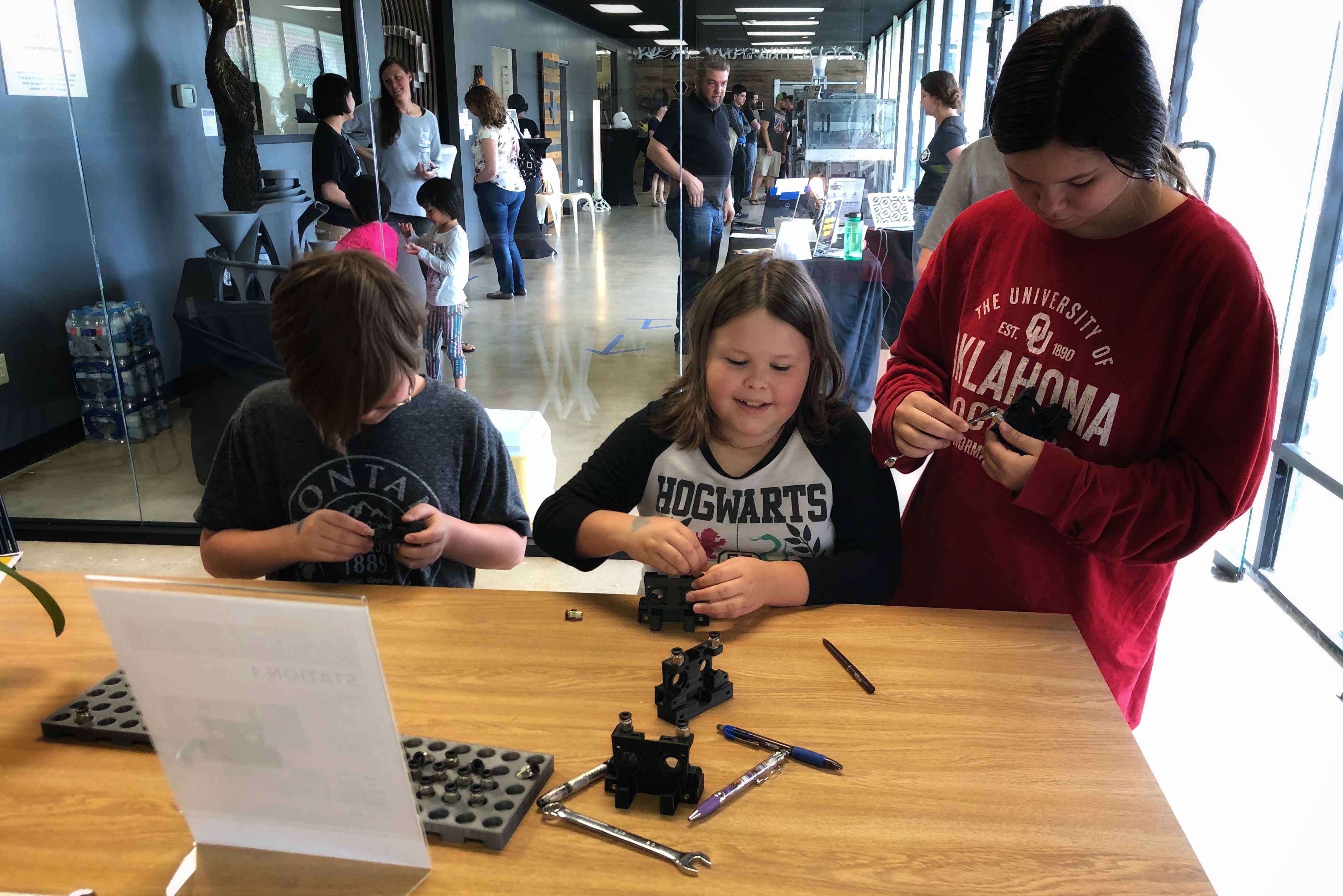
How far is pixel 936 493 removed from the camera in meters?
1.37

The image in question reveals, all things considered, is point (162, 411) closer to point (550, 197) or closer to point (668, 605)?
point (550, 197)

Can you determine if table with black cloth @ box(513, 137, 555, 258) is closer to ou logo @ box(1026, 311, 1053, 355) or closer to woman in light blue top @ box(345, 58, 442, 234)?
woman in light blue top @ box(345, 58, 442, 234)

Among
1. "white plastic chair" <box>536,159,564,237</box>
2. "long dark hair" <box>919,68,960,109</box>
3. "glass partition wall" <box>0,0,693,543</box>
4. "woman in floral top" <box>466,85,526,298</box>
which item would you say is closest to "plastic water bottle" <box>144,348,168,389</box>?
"glass partition wall" <box>0,0,693,543</box>

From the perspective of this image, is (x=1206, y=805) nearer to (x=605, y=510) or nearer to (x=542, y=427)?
(x=605, y=510)

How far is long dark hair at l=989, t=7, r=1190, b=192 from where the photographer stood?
0.98 meters

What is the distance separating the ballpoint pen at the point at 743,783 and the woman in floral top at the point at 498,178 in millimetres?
2630

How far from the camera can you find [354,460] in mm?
1417

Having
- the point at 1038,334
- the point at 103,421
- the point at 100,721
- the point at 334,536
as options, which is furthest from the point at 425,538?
the point at 103,421

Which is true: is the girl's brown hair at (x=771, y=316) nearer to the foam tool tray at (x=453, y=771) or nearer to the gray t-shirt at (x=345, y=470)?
the gray t-shirt at (x=345, y=470)

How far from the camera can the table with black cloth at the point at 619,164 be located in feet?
10.3

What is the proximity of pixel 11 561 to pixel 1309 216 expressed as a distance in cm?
316

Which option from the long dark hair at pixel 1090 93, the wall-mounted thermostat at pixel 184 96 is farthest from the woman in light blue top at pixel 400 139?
the long dark hair at pixel 1090 93

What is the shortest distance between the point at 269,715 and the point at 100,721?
425 millimetres

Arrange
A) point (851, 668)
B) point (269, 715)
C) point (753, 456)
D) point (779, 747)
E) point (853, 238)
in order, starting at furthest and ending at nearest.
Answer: point (853, 238) < point (753, 456) < point (851, 668) < point (779, 747) < point (269, 715)
